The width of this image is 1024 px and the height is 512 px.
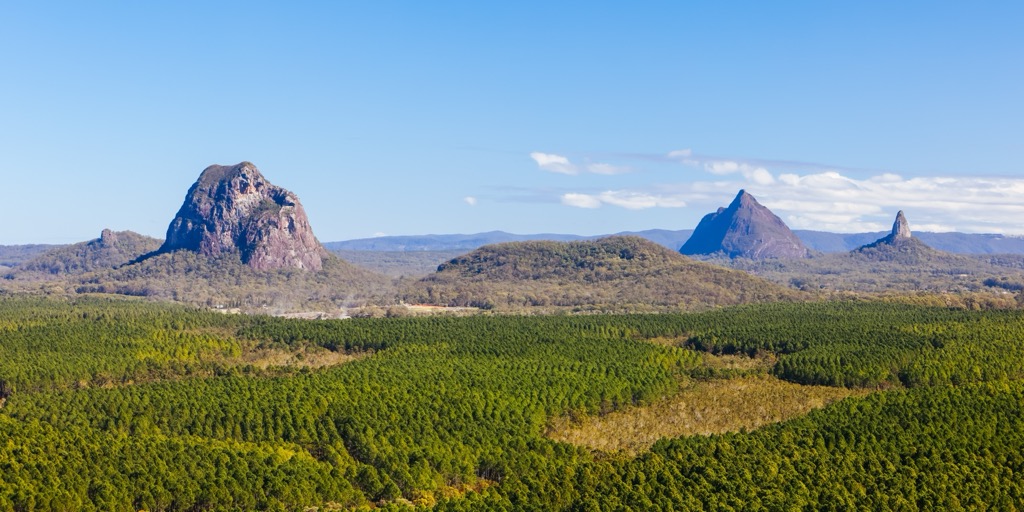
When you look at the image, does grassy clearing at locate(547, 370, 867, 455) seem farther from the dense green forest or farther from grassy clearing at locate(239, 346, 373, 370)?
grassy clearing at locate(239, 346, 373, 370)

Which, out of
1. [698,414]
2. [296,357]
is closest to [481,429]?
[698,414]

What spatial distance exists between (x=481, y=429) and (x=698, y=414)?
29.7m

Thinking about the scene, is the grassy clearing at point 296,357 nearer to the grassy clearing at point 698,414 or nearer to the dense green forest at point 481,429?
the dense green forest at point 481,429

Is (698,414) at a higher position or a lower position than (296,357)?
lower

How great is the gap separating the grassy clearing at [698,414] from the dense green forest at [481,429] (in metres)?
2.73

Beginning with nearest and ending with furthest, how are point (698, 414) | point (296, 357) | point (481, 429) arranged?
1. point (481, 429)
2. point (698, 414)
3. point (296, 357)

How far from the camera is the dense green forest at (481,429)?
9081 cm

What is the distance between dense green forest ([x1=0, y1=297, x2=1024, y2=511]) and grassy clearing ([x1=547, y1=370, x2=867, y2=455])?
2726 mm

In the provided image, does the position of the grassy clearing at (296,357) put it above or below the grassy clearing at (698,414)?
above

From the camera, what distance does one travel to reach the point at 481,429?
117 m

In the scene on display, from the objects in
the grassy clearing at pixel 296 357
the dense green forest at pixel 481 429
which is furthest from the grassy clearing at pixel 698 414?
the grassy clearing at pixel 296 357

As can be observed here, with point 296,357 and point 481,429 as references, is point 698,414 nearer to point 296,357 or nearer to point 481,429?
point 481,429

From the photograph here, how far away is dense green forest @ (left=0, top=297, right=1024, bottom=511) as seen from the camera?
90.8m

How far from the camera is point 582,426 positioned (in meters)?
128
